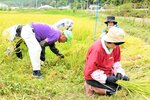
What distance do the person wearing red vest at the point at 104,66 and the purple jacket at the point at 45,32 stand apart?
0.97m

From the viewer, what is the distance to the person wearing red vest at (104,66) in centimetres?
340

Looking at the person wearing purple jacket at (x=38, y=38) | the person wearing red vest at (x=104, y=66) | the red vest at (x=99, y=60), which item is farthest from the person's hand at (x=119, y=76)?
the person wearing purple jacket at (x=38, y=38)

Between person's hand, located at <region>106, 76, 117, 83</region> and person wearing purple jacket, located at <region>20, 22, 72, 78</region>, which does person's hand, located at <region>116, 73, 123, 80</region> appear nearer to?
person's hand, located at <region>106, 76, 117, 83</region>

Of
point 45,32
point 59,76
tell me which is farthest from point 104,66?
point 45,32

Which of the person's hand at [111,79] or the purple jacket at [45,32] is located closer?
the person's hand at [111,79]

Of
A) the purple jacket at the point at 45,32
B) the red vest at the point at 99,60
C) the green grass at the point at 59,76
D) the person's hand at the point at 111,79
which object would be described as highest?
the purple jacket at the point at 45,32

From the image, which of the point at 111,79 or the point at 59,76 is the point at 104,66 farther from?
the point at 59,76

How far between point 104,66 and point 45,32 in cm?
127

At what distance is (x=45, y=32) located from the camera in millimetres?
4566

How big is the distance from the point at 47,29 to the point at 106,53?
129 cm

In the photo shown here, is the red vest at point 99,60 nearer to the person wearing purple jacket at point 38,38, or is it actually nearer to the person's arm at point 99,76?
the person's arm at point 99,76

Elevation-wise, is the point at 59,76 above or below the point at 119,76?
below

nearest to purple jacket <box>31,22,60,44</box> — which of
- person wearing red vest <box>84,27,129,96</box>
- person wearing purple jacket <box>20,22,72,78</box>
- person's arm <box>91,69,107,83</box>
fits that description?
person wearing purple jacket <box>20,22,72,78</box>

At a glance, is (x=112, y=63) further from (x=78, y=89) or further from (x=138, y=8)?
(x=138, y=8)
